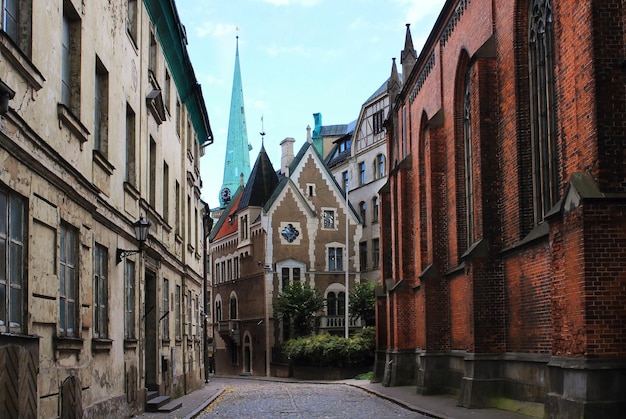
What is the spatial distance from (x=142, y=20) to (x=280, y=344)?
1555 inches

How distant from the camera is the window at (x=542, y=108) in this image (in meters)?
16.3

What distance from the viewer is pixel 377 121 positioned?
193 ft

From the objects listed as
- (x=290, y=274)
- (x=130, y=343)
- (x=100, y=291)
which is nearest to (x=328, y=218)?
(x=290, y=274)

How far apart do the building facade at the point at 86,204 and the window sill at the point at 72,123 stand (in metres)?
0.03

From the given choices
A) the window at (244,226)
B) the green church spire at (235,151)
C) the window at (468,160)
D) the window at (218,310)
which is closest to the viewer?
the window at (468,160)

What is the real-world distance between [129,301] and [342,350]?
2646 cm

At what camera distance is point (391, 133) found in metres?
35.6

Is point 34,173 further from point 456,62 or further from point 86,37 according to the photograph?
point 456,62

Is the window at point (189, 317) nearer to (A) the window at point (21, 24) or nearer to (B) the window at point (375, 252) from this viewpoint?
(A) the window at point (21, 24)

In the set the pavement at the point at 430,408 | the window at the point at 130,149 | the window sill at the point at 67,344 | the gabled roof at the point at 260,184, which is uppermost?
→ the gabled roof at the point at 260,184

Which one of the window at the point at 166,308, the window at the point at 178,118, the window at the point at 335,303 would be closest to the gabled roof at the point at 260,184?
the window at the point at 335,303

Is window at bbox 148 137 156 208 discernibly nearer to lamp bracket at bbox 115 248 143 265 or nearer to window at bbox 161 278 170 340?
window at bbox 161 278 170 340

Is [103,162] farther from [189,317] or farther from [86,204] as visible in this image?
[189,317]

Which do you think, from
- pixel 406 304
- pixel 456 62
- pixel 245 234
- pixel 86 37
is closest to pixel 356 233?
pixel 245 234
